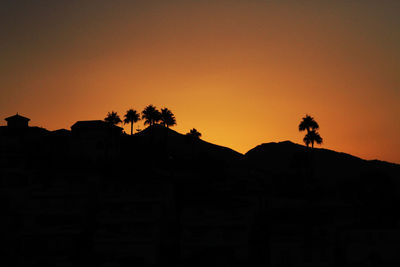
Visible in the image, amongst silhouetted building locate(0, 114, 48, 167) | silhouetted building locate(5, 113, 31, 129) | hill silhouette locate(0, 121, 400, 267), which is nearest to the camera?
hill silhouette locate(0, 121, 400, 267)

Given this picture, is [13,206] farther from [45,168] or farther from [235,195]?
[235,195]

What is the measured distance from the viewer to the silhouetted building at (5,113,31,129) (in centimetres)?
8144

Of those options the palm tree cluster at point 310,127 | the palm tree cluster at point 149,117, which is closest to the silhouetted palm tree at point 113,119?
the palm tree cluster at point 149,117

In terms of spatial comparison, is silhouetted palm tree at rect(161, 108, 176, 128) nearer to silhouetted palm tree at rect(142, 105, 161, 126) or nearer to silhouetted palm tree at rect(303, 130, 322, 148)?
silhouetted palm tree at rect(142, 105, 161, 126)

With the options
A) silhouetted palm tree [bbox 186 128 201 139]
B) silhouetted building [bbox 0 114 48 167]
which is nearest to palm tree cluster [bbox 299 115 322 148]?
silhouetted palm tree [bbox 186 128 201 139]

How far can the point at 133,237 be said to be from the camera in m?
53.2

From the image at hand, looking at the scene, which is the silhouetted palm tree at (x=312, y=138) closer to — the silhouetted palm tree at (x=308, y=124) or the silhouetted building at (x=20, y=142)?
the silhouetted palm tree at (x=308, y=124)

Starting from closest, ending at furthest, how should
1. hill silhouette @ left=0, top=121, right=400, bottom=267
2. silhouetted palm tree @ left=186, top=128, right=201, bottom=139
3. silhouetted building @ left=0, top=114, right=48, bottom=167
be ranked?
hill silhouette @ left=0, top=121, right=400, bottom=267
silhouetted building @ left=0, top=114, right=48, bottom=167
silhouetted palm tree @ left=186, top=128, right=201, bottom=139

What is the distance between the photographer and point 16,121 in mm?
81625

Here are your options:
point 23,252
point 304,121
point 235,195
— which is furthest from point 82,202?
point 304,121

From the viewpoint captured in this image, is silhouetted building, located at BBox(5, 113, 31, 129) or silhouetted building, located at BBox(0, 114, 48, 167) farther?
silhouetted building, located at BBox(5, 113, 31, 129)

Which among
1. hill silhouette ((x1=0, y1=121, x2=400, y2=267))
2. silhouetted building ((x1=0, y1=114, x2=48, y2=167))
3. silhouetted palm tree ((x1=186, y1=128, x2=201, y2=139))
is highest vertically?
silhouetted palm tree ((x1=186, y1=128, x2=201, y2=139))

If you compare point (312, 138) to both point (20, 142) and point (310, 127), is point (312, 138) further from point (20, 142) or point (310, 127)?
point (20, 142)

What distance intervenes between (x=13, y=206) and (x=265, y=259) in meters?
32.7
